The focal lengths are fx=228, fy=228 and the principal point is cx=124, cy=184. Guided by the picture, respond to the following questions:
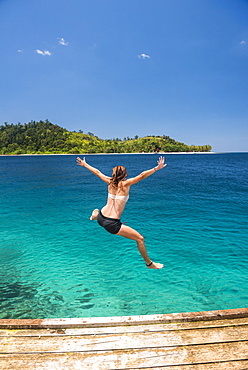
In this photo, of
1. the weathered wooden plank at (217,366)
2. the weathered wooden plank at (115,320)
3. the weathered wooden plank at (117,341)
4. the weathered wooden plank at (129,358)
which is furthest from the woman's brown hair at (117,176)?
the weathered wooden plank at (217,366)

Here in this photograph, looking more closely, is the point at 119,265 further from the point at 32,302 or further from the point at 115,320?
the point at 115,320

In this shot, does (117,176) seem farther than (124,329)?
Yes

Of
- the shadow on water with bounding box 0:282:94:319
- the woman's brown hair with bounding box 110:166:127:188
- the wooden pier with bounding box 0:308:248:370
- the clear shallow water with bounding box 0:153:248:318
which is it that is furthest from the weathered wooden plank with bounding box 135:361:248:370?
the shadow on water with bounding box 0:282:94:319

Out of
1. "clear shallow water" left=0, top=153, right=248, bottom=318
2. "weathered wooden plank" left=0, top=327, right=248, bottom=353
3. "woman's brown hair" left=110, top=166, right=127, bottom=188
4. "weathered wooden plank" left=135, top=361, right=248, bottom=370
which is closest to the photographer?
"weathered wooden plank" left=135, top=361, right=248, bottom=370

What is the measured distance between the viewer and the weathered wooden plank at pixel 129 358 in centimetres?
345

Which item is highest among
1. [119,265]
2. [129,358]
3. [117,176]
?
[117,176]

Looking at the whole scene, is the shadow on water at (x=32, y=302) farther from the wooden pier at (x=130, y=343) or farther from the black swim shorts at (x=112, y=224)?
the black swim shorts at (x=112, y=224)

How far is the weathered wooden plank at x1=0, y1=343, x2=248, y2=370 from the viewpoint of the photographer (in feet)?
11.3

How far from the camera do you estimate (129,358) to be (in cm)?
358

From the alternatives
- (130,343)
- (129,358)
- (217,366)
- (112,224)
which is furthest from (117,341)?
(112,224)

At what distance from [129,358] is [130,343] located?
0.94 ft

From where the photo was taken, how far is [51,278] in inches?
419

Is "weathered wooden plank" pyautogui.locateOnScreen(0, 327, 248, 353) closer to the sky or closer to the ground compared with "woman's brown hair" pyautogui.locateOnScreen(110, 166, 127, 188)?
closer to the ground

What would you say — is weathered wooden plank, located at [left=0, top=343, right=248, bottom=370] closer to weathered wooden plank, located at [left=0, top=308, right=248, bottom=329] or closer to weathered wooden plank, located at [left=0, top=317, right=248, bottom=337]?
weathered wooden plank, located at [left=0, top=317, right=248, bottom=337]
